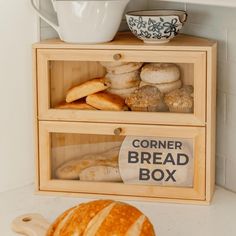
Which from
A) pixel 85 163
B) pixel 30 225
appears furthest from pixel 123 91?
pixel 30 225

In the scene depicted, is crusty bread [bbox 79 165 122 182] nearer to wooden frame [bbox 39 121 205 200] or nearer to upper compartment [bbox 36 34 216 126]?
wooden frame [bbox 39 121 205 200]

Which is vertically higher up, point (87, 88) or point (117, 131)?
point (87, 88)

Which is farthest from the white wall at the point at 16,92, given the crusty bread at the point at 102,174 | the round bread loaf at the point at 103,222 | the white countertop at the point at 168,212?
the round bread loaf at the point at 103,222

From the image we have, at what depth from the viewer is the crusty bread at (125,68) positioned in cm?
166

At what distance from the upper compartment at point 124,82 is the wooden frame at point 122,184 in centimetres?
2

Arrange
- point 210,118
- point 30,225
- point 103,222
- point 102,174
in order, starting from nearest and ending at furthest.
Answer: point 103,222 < point 30,225 < point 210,118 < point 102,174

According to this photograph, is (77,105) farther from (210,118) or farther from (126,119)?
(210,118)

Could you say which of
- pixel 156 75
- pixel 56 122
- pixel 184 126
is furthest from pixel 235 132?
pixel 56 122

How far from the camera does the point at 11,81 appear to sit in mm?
1743

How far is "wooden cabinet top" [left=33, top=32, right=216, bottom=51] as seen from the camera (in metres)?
1.61

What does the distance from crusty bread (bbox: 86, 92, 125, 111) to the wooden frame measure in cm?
5

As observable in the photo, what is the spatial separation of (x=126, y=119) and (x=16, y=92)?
34 centimetres

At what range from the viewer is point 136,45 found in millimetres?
1642

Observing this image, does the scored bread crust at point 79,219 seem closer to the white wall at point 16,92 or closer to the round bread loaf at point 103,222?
the round bread loaf at point 103,222
